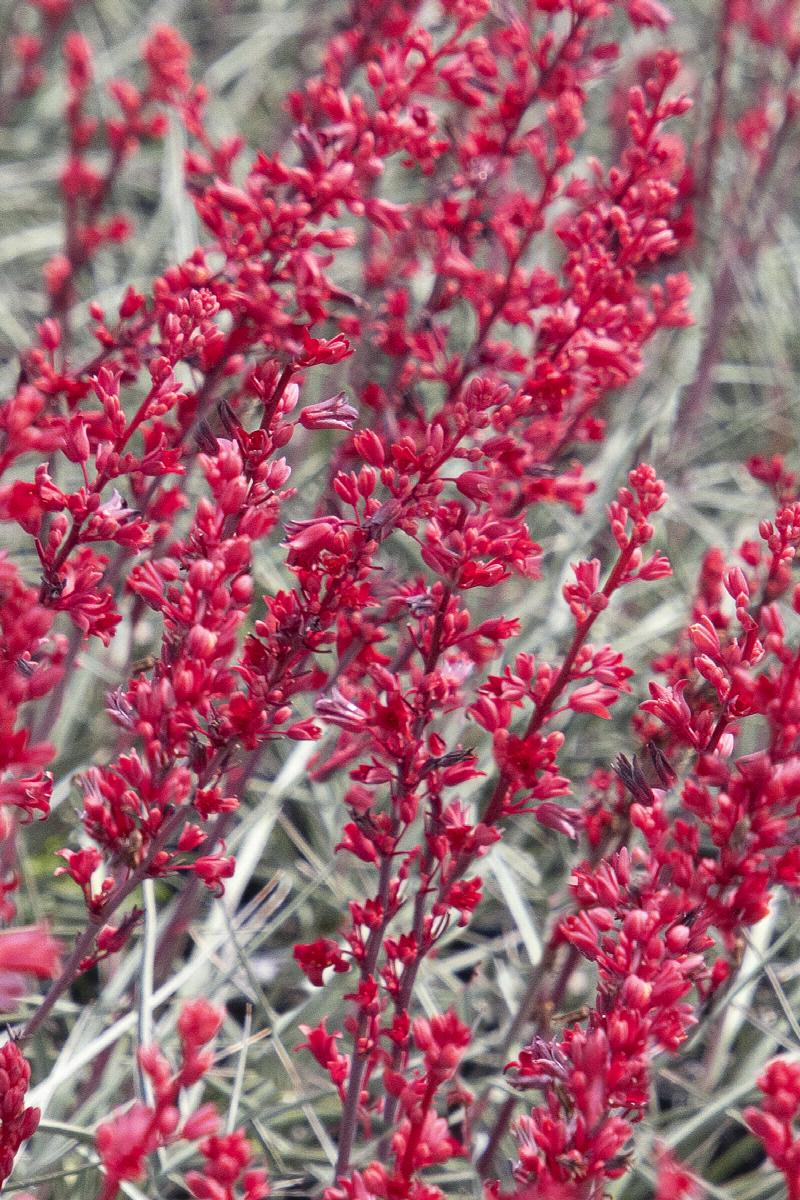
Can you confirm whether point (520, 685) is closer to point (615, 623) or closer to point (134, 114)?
point (615, 623)

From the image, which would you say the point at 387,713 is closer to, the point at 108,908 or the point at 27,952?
the point at 108,908

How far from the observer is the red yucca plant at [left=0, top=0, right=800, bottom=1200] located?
1.37m

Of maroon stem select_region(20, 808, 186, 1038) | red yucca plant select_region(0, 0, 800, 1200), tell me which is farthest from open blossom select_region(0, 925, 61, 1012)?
maroon stem select_region(20, 808, 186, 1038)

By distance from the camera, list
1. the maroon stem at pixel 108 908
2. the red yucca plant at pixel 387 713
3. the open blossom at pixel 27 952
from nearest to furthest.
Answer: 1. the open blossom at pixel 27 952
2. the red yucca plant at pixel 387 713
3. the maroon stem at pixel 108 908

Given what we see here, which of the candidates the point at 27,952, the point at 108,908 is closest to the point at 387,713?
the point at 108,908

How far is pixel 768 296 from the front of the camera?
492 cm

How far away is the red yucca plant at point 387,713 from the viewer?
4.48 feet

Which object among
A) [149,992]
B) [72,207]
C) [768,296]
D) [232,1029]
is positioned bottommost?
[232,1029]

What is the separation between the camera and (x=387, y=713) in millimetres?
1562

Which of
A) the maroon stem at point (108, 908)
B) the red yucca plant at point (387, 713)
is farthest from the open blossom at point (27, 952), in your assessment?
the maroon stem at point (108, 908)

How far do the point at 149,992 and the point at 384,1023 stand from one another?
782 mm

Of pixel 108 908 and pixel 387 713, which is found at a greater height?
pixel 387 713

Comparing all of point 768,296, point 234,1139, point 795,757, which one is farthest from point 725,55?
point 234,1139

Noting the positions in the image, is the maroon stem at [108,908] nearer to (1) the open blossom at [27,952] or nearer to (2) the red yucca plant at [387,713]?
(2) the red yucca plant at [387,713]
